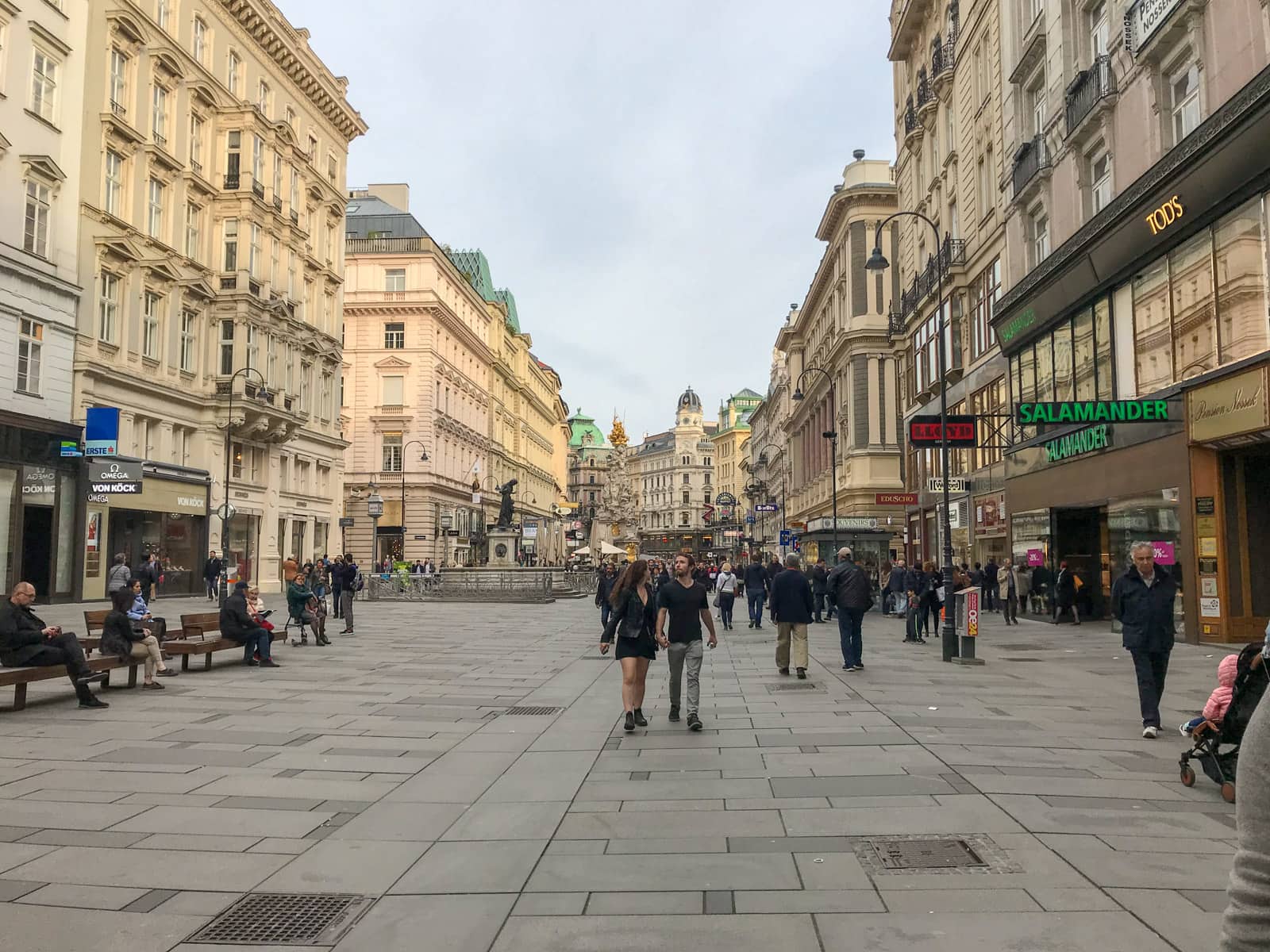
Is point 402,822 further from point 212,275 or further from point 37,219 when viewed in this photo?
point 212,275

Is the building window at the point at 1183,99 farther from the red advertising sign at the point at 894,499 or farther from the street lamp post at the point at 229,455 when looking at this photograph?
the street lamp post at the point at 229,455

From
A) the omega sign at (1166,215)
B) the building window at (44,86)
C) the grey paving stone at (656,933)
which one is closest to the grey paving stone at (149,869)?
the grey paving stone at (656,933)

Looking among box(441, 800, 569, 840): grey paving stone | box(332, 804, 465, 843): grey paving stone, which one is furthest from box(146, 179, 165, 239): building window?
box(441, 800, 569, 840): grey paving stone


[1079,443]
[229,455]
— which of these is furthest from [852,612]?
[229,455]

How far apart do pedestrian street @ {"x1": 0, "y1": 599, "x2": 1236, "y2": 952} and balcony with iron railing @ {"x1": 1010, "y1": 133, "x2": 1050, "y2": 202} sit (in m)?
17.9

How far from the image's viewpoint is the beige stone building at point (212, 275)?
1299 inches

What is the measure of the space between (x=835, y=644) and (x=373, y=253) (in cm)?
5484

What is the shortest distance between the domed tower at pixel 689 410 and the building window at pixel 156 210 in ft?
507

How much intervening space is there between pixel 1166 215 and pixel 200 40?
35708 millimetres

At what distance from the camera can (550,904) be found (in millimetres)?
5027

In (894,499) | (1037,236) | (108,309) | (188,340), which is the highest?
(1037,236)

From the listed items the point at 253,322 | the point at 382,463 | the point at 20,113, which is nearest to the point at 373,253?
the point at 382,463

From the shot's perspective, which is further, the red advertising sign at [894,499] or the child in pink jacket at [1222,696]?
the red advertising sign at [894,499]

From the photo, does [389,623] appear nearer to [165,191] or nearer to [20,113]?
[20,113]
